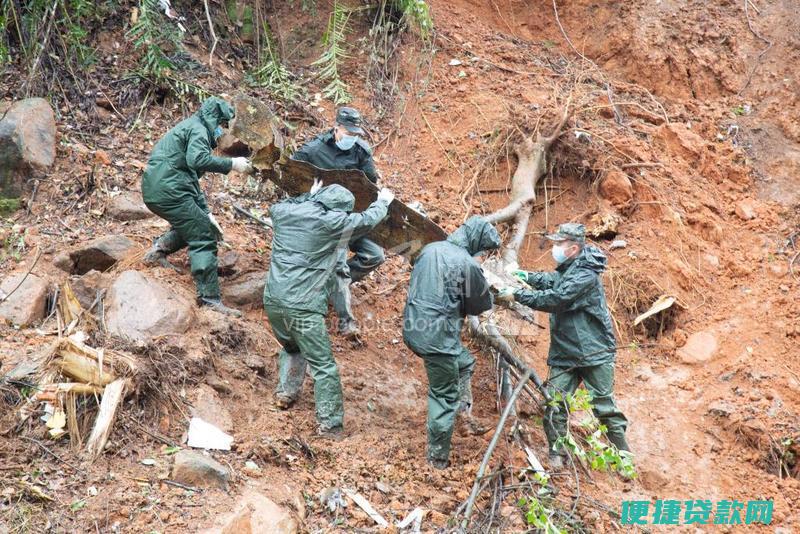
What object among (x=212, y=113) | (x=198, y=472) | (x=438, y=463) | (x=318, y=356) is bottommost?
(x=438, y=463)

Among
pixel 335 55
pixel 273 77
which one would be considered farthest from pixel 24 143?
pixel 335 55

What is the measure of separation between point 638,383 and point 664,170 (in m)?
2.72

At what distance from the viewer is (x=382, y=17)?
9.41m

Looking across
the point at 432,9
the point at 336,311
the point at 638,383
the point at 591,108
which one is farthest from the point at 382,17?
the point at 638,383

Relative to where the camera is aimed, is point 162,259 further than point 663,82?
No

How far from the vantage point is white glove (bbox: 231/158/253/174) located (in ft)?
19.1

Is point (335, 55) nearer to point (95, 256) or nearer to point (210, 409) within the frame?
point (95, 256)

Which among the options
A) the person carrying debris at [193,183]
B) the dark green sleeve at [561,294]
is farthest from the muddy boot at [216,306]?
the dark green sleeve at [561,294]

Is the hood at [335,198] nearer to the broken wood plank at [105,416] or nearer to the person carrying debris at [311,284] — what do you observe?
the person carrying debris at [311,284]

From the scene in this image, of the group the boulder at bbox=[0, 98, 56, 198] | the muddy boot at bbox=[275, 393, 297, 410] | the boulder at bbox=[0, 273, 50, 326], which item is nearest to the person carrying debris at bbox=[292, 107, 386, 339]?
the muddy boot at bbox=[275, 393, 297, 410]

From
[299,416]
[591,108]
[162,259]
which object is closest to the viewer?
[299,416]

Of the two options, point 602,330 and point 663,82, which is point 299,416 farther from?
point 663,82

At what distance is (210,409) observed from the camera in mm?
4863

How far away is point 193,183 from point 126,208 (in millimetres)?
1291
